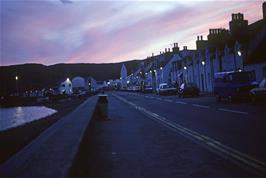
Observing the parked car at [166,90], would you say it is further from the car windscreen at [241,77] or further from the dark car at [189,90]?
the car windscreen at [241,77]

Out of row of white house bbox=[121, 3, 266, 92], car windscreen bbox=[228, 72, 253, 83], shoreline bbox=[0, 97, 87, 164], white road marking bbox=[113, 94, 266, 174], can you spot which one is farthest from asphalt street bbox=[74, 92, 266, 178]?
row of white house bbox=[121, 3, 266, 92]

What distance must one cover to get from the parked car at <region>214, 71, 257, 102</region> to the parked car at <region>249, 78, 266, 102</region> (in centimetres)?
193

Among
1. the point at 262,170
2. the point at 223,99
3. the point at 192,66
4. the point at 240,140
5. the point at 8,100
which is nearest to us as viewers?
the point at 262,170

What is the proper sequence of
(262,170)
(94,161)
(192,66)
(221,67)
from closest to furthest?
(262,170), (94,161), (221,67), (192,66)

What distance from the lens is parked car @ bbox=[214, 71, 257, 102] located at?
27.5 m

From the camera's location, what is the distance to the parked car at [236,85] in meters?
27.5

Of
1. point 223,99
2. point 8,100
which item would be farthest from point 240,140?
point 8,100

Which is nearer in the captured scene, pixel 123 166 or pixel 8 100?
pixel 123 166

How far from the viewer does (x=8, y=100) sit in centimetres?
9750

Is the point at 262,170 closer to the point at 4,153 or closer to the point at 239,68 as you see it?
the point at 4,153

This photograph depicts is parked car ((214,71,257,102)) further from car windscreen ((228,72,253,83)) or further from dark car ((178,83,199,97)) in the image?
dark car ((178,83,199,97))

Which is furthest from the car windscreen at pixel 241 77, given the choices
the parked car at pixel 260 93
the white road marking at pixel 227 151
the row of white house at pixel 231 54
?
the white road marking at pixel 227 151

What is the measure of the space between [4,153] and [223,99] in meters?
22.9

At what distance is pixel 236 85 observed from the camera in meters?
27.7
